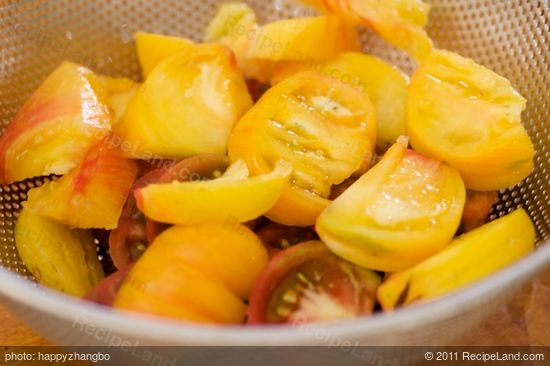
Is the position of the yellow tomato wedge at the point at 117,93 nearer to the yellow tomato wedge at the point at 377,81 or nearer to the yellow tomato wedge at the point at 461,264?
the yellow tomato wedge at the point at 377,81

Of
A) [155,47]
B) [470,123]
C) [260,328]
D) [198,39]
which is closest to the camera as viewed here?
[260,328]

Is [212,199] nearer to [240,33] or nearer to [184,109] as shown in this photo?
[184,109]

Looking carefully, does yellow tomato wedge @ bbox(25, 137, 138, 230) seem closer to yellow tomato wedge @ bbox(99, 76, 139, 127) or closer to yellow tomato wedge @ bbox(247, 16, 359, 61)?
yellow tomato wedge @ bbox(99, 76, 139, 127)

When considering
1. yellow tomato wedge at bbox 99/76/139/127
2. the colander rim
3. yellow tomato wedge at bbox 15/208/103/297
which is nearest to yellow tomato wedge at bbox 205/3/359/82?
yellow tomato wedge at bbox 99/76/139/127

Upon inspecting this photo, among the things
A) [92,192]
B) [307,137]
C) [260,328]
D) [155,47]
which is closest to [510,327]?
[307,137]

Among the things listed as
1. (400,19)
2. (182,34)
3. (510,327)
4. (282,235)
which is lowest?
(510,327)

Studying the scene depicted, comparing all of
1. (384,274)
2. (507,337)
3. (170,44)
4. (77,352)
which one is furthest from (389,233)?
(170,44)
